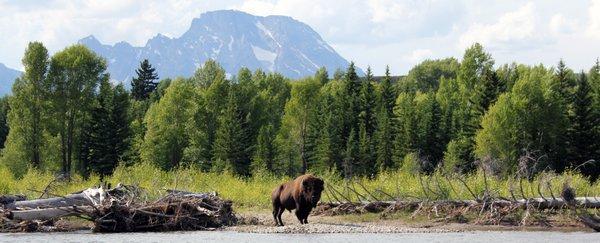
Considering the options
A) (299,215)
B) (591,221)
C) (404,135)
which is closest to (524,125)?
(404,135)

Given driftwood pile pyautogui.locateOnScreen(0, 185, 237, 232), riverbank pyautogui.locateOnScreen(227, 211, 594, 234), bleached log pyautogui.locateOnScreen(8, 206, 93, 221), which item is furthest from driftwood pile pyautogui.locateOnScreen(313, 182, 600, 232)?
bleached log pyautogui.locateOnScreen(8, 206, 93, 221)

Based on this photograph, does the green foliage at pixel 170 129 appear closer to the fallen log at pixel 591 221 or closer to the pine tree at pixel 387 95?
the pine tree at pixel 387 95

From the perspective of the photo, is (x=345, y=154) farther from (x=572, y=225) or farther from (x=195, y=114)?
(x=572, y=225)

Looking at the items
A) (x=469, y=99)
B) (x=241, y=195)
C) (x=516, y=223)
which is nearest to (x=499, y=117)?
(x=469, y=99)

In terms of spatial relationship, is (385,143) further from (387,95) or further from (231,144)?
(231,144)

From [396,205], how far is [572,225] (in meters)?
5.88

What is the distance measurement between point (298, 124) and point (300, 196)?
63.0 metres

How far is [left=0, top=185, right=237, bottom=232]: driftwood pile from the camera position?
24.4m

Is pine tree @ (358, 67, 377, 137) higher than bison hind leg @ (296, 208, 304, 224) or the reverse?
Result: higher

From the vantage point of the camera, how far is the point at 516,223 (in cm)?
2527

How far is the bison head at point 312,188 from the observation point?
23.8 metres

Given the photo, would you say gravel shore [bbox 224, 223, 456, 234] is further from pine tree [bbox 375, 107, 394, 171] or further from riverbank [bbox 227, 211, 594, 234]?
pine tree [bbox 375, 107, 394, 171]

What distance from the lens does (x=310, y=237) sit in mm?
22016

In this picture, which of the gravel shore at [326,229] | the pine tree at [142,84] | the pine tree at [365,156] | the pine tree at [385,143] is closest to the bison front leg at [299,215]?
the gravel shore at [326,229]
